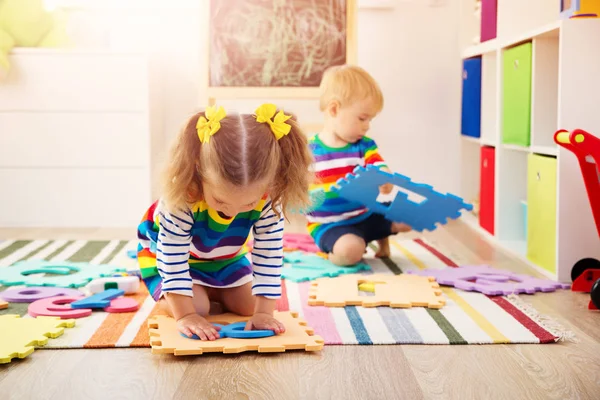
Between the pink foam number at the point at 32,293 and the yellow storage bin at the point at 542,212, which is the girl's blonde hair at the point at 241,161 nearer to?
the pink foam number at the point at 32,293

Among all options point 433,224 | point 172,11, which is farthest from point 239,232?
point 172,11

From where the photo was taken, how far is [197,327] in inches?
60.6

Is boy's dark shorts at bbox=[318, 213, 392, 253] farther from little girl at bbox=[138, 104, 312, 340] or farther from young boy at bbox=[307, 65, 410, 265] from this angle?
little girl at bbox=[138, 104, 312, 340]

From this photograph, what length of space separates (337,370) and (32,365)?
0.53 metres

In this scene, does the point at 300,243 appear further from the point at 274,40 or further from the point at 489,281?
the point at 274,40

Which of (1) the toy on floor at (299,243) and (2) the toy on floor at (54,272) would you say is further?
(1) the toy on floor at (299,243)

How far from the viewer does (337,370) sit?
1.40 m

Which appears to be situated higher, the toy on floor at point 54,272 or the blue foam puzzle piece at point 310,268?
the toy on floor at point 54,272

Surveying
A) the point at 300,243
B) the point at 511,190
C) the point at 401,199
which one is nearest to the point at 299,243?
the point at 300,243

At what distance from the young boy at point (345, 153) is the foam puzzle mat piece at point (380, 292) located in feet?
0.95

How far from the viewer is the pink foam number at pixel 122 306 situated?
179cm

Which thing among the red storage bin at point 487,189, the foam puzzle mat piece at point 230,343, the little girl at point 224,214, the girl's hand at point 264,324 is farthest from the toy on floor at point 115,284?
the red storage bin at point 487,189

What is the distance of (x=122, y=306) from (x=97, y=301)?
6 cm

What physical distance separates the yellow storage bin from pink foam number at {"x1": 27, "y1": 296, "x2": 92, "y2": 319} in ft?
4.05
